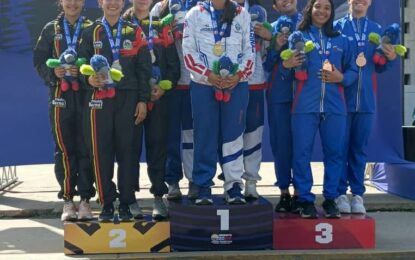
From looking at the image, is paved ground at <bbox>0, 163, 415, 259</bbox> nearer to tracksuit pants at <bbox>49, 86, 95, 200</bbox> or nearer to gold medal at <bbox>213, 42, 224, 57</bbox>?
tracksuit pants at <bbox>49, 86, 95, 200</bbox>

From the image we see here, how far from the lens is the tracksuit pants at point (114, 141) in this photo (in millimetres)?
4656

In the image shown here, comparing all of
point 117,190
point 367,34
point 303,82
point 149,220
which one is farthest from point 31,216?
point 367,34

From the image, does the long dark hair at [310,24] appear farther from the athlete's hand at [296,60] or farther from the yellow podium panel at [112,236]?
the yellow podium panel at [112,236]

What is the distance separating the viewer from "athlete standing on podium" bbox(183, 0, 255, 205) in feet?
15.3

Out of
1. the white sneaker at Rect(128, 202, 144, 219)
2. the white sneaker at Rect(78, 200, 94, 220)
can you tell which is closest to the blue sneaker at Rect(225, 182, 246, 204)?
the white sneaker at Rect(128, 202, 144, 219)

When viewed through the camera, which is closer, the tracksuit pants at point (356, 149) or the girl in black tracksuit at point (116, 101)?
the girl in black tracksuit at point (116, 101)

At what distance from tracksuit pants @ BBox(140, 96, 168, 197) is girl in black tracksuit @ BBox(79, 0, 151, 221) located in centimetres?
21

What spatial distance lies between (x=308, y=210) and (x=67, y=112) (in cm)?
193

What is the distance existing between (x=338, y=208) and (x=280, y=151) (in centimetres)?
61

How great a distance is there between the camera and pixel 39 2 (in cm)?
684

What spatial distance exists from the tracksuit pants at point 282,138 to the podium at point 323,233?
1.61ft

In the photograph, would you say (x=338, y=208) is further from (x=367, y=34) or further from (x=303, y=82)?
(x=367, y=34)

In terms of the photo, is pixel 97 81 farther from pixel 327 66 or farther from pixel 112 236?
pixel 327 66

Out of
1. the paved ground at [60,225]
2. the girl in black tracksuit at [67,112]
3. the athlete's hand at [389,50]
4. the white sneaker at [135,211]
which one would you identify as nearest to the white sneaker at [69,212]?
the girl in black tracksuit at [67,112]
